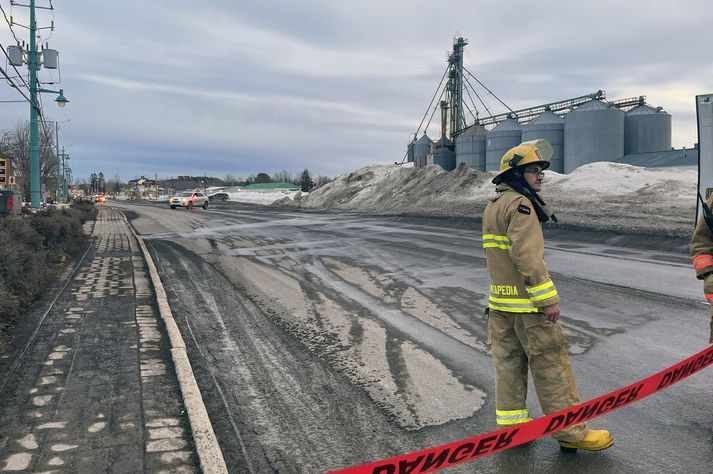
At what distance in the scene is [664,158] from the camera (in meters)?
34.3

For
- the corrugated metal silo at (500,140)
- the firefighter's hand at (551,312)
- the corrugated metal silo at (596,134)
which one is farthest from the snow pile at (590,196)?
the firefighter's hand at (551,312)

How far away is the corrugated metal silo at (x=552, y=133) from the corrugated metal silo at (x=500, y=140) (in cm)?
146

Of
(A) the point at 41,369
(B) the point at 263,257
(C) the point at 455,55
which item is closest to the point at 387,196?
(C) the point at 455,55

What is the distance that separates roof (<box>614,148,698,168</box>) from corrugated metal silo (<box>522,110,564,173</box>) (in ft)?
16.2

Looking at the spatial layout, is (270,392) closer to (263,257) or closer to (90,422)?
(90,422)

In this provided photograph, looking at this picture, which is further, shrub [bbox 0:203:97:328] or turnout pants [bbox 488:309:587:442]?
shrub [bbox 0:203:97:328]

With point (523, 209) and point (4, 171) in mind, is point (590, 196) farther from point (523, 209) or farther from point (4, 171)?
point (523, 209)

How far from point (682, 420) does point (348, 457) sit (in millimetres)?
2425

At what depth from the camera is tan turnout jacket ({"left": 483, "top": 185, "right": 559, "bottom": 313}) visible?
334 cm

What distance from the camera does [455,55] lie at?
174 feet

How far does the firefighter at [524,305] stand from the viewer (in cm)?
335

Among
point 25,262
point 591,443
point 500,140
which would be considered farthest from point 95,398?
point 500,140

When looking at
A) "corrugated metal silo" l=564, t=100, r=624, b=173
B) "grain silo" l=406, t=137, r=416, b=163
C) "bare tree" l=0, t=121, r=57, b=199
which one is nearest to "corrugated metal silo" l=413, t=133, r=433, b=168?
"grain silo" l=406, t=137, r=416, b=163

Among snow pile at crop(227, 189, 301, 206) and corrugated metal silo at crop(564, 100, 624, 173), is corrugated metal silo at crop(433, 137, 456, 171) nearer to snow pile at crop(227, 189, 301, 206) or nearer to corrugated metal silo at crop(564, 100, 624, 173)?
corrugated metal silo at crop(564, 100, 624, 173)
